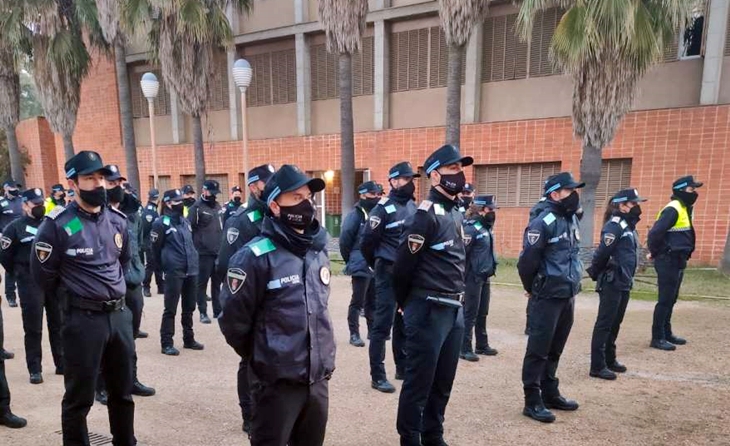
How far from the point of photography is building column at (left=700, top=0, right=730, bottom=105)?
37.0 ft

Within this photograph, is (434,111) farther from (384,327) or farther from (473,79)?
(384,327)

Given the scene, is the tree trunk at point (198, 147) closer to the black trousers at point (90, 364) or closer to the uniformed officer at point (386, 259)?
the uniformed officer at point (386, 259)

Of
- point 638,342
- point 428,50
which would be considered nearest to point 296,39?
point 428,50

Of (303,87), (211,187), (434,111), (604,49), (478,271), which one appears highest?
(303,87)

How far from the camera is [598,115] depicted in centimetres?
1044

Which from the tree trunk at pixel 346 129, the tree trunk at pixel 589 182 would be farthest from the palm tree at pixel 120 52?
the tree trunk at pixel 589 182

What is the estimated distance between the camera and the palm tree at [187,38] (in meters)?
12.9

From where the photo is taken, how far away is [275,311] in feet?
8.50

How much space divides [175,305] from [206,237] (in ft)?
5.81

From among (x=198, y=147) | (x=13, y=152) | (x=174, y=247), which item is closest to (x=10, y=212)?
(x=174, y=247)

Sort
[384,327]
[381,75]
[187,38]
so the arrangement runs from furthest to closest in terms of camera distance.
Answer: [381,75]
[187,38]
[384,327]

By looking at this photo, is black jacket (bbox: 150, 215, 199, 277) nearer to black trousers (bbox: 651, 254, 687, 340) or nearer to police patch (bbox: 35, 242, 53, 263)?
police patch (bbox: 35, 242, 53, 263)

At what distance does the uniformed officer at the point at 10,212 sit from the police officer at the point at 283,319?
319 inches

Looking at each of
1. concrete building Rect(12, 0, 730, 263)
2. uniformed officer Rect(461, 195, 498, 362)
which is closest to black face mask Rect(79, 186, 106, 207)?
uniformed officer Rect(461, 195, 498, 362)
